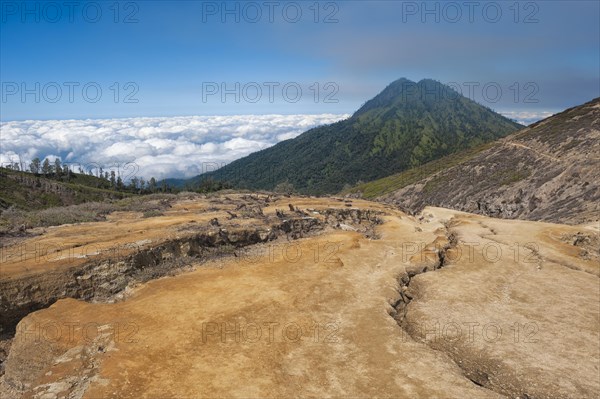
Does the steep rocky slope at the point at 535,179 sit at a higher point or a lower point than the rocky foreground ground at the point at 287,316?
higher

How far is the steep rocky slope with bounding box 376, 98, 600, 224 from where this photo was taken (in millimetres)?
71438

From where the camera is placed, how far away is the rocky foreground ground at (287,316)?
15.7m

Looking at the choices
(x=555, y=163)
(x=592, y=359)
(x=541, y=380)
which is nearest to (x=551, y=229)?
(x=592, y=359)

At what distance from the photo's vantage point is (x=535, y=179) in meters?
91.2

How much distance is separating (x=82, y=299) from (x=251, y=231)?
17.7m

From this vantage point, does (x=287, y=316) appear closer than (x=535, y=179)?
Yes

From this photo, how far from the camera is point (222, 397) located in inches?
555

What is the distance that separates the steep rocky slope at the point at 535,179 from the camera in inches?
2813

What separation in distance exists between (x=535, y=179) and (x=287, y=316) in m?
93.2

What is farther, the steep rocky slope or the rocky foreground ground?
the steep rocky slope

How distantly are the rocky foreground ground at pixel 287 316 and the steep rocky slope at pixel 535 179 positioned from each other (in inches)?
1466

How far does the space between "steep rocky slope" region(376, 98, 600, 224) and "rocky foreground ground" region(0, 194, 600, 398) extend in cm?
3724

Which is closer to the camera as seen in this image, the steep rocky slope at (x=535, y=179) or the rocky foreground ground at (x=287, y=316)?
the rocky foreground ground at (x=287, y=316)

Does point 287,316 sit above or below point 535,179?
below
